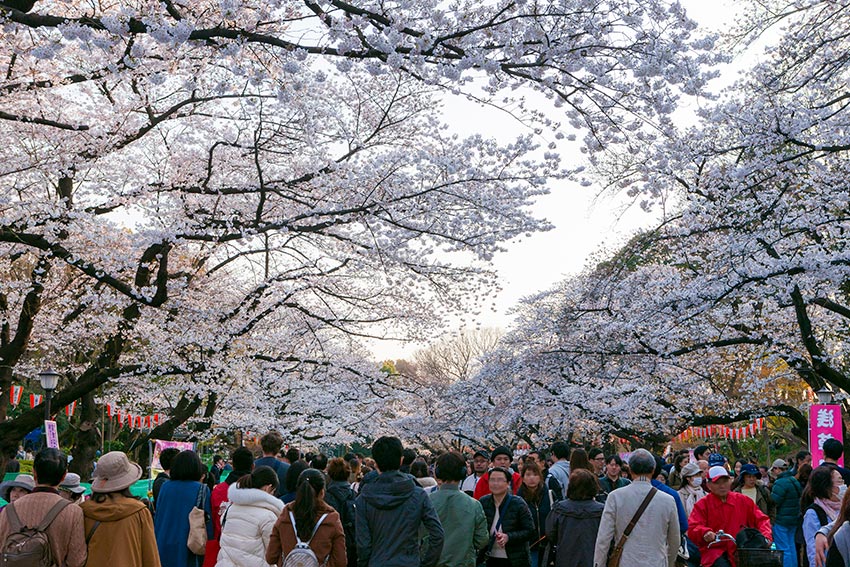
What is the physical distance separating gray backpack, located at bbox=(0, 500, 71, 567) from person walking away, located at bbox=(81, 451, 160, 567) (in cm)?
22

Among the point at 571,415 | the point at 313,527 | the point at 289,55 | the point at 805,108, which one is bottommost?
the point at 313,527

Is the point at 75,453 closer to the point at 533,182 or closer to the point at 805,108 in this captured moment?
the point at 533,182

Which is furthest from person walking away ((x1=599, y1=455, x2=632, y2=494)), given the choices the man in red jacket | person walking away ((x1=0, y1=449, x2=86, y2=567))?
person walking away ((x1=0, y1=449, x2=86, y2=567))

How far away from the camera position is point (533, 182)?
12.4 metres

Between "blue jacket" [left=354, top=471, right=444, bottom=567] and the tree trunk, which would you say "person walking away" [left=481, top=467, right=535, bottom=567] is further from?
the tree trunk

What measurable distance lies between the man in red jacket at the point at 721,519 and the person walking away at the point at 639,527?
1.21 m

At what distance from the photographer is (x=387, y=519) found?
5859 millimetres

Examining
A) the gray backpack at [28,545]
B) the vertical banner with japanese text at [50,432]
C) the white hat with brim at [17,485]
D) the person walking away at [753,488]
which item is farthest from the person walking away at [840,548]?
the vertical banner with japanese text at [50,432]

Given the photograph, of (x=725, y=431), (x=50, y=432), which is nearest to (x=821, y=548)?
(x=50, y=432)

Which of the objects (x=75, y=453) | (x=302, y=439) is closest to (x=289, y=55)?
(x=75, y=453)

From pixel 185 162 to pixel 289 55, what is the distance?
958 centimetres

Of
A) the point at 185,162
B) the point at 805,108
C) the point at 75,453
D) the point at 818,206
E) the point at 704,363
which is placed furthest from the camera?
the point at 704,363

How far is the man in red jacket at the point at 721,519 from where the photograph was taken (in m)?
7.19

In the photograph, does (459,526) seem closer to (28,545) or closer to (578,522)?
(578,522)
